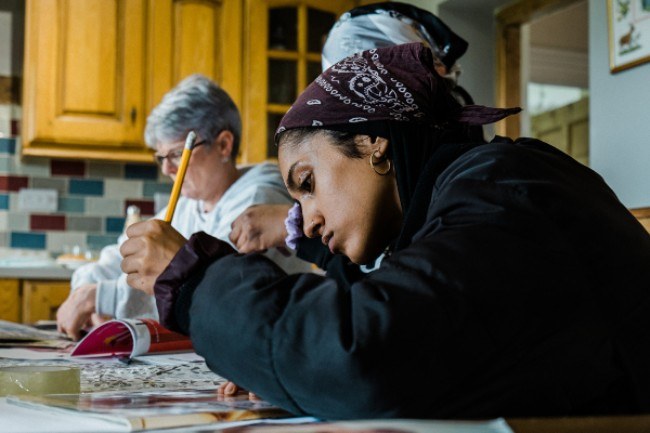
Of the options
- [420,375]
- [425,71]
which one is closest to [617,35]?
[425,71]

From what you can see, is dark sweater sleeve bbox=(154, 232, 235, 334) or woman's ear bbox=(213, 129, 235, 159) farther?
woman's ear bbox=(213, 129, 235, 159)

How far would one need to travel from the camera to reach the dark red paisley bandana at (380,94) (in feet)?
2.89

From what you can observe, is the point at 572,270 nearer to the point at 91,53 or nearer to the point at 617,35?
the point at 617,35

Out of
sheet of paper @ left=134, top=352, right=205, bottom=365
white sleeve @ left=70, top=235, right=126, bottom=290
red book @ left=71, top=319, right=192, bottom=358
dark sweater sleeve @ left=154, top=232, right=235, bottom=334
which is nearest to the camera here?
dark sweater sleeve @ left=154, top=232, right=235, bottom=334

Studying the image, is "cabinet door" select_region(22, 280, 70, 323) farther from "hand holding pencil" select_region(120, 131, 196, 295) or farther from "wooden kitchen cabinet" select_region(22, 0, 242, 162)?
"hand holding pencil" select_region(120, 131, 196, 295)

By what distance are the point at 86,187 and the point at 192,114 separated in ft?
7.09

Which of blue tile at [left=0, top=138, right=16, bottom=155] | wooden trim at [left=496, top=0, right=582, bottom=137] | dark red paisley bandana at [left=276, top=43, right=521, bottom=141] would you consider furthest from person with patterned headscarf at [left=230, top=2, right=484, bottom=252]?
blue tile at [left=0, top=138, right=16, bottom=155]

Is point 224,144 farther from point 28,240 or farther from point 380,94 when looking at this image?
point 28,240

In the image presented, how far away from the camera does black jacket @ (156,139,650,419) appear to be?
588mm

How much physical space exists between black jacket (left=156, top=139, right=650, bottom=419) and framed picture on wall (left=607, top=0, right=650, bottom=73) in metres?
2.23

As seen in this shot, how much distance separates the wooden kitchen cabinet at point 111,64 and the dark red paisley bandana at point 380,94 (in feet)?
9.91

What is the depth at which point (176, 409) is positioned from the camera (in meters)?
0.69

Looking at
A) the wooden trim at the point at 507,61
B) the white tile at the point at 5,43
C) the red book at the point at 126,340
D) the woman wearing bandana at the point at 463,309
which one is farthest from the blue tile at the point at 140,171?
the woman wearing bandana at the point at 463,309

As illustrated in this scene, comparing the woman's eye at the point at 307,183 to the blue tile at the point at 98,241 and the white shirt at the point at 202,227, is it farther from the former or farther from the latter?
the blue tile at the point at 98,241
